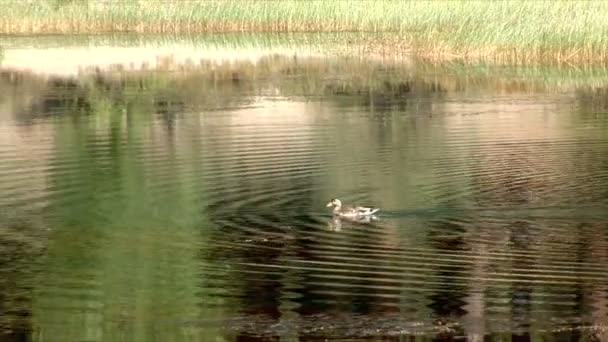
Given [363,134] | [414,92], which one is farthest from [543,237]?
[414,92]

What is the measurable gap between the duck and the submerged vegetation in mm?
14609

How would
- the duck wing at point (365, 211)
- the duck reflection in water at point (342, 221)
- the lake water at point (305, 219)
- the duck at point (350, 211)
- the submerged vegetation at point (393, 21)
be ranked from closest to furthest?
1. the lake water at point (305, 219)
2. the duck reflection in water at point (342, 221)
3. the duck at point (350, 211)
4. the duck wing at point (365, 211)
5. the submerged vegetation at point (393, 21)

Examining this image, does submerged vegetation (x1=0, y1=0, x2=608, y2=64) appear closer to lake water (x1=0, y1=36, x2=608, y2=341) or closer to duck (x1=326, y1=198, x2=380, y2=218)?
lake water (x1=0, y1=36, x2=608, y2=341)

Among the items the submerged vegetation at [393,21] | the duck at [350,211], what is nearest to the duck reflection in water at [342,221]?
the duck at [350,211]

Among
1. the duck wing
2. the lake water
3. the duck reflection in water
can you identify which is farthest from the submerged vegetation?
the duck reflection in water

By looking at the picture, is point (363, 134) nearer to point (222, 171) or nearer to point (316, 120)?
point (316, 120)

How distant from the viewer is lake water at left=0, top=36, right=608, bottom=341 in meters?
9.34

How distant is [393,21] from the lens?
3475 cm

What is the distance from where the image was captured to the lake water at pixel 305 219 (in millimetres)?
9344

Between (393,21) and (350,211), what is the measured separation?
22379 millimetres

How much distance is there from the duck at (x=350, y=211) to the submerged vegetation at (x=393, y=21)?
14.6m

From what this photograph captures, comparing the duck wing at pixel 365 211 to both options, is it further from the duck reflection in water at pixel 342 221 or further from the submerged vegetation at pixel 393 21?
the submerged vegetation at pixel 393 21

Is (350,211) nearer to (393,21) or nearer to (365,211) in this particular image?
(365,211)

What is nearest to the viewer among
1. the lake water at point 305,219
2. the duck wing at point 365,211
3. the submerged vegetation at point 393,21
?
the lake water at point 305,219
